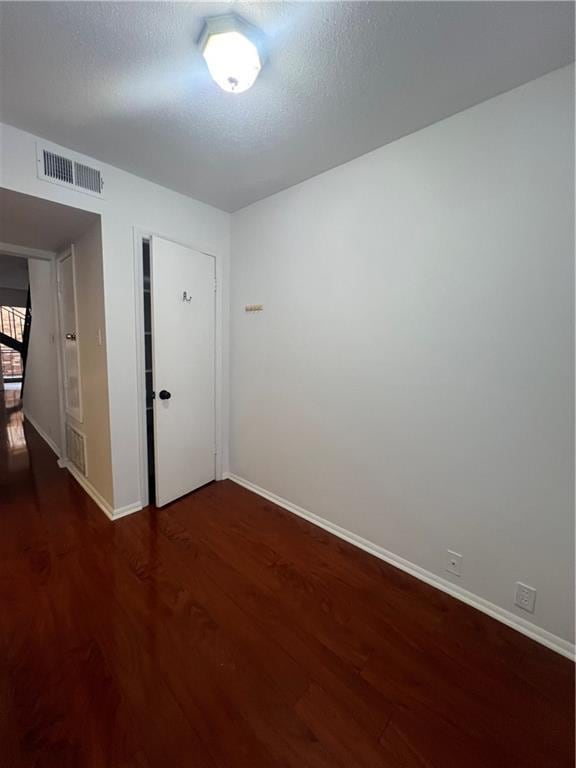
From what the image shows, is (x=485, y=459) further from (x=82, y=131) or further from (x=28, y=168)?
(x=28, y=168)

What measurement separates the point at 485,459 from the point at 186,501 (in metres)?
2.30

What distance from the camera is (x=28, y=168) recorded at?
1.80 meters

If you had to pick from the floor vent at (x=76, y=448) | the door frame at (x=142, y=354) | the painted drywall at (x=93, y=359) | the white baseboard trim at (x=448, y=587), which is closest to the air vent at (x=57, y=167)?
the painted drywall at (x=93, y=359)

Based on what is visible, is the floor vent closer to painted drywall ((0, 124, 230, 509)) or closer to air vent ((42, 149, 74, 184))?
painted drywall ((0, 124, 230, 509))

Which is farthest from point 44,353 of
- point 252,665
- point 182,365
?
point 252,665

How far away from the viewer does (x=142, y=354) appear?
2.41 meters

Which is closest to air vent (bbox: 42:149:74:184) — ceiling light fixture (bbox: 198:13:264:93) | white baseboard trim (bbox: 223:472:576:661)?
ceiling light fixture (bbox: 198:13:264:93)

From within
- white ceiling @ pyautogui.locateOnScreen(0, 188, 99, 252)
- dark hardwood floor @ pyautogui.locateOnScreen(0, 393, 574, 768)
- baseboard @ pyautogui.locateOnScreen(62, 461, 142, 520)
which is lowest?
dark hardwood floor @ pyautogui.locateOnScreen(0, 393, 574, 768)

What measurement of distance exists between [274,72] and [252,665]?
2.64 metres

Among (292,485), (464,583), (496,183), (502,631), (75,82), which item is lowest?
(502,631)

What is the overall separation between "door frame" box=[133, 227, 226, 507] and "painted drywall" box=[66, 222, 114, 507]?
223 mm

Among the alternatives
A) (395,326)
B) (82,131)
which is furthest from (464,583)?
(82,131)

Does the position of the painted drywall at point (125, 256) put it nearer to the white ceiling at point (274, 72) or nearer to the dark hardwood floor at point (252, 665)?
the white ceiling at point (274, 72)

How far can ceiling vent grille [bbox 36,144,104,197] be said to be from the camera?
1.84 meters
